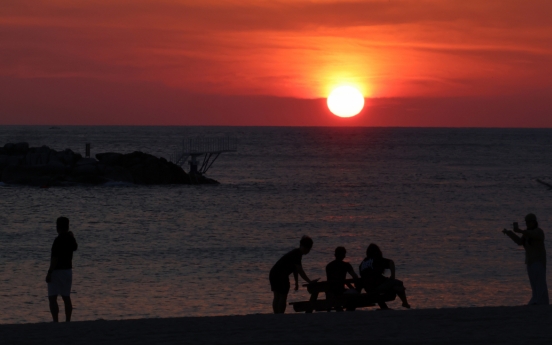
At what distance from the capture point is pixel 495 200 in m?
→ 56.0

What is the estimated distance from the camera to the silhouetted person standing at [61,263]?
1127 cm

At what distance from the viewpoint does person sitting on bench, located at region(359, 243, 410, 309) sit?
40.0 feet

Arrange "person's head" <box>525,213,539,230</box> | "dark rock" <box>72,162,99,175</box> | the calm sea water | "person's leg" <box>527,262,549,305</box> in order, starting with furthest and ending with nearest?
"dark rock" <box>72,162,99,175</box>, the calm sea water, "person's leg" <box>527,262,549,305</box>, "person's head" <box>525,213,539,230</box>

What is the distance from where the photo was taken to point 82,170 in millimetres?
62844

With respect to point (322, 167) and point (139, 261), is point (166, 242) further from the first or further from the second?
point (322, 167)

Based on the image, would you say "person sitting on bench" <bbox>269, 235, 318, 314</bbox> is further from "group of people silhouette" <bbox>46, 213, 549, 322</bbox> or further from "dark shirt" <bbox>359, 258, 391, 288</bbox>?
"dark shirt" <bbox>359, 258, 391, 288</bbox>

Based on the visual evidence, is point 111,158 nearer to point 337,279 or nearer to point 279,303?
point 279,303

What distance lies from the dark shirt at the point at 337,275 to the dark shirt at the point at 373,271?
0.90ft

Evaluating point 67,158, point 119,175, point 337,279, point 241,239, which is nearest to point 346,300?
point 337,279

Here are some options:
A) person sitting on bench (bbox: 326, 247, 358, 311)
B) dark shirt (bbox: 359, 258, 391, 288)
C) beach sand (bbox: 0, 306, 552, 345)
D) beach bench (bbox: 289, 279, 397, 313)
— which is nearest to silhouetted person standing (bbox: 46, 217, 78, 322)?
beach sand (bbox: 0, 306, 552, 345)

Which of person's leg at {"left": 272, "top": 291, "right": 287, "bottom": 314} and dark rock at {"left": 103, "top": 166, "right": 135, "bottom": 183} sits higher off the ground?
dark rock at {"left": 103, "top": 166, "right": 135, "bottom": 183}

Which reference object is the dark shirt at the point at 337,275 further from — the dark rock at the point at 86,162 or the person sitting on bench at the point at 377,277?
the dark rock at the point at 86,162

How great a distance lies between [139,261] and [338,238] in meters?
10.2

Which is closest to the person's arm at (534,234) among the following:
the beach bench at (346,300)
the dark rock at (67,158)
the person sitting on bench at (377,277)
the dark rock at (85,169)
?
the person sitting on bench at (377,277)
